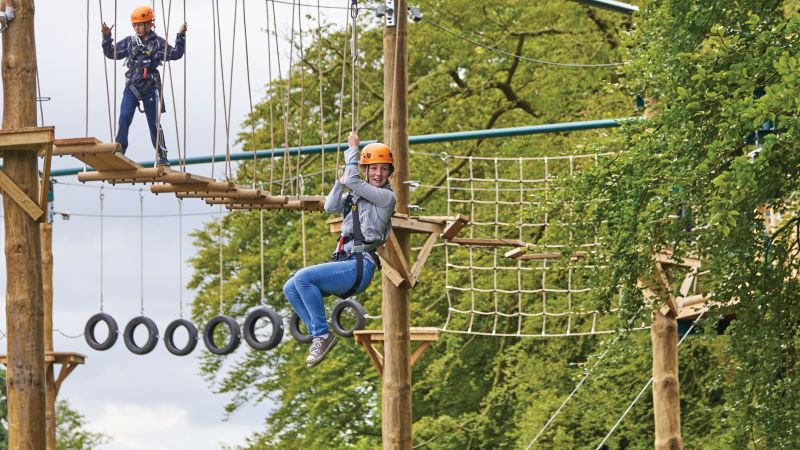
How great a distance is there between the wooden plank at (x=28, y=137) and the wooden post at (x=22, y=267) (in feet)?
0.71

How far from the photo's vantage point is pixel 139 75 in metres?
12.3

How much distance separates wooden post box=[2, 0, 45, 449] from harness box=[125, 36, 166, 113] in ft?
2.37

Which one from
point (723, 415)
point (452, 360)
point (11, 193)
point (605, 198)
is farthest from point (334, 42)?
point (11, 193)

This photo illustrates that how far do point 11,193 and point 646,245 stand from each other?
465 centimetres

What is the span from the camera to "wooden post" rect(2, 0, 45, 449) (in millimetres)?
11789

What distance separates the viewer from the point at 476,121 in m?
23.5

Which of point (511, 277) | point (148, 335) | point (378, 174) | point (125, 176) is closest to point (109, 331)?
point (148, 335)

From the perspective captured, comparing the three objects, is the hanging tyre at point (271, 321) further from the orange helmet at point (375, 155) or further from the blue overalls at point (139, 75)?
the orange helmet at point (375, 155)

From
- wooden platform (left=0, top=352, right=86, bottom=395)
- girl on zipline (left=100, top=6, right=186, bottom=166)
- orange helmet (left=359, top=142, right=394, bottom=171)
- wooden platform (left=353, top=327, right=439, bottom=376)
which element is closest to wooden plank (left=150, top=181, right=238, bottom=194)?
girl on zipline (left=100, top=6, right=186, bottom=166)

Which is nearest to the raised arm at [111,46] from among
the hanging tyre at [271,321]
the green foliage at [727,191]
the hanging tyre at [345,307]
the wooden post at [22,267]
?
the wooden post at [22,267]

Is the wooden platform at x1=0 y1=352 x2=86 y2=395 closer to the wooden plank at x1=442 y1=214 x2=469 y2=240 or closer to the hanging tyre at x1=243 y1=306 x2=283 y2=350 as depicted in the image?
the wooden plank at x1=442 y1=214 x2=469 y2=240

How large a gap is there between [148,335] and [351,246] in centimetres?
474

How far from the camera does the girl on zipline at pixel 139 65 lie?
12266 millimetres

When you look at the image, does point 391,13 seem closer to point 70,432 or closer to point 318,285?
point 318,285
